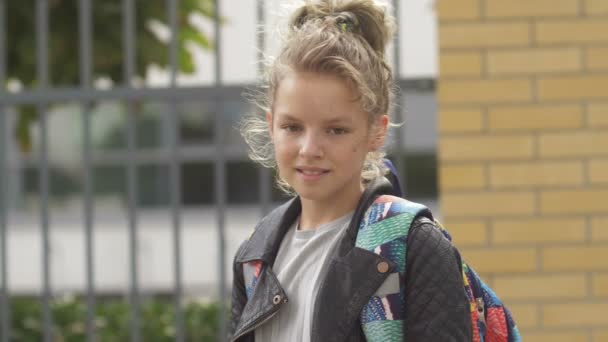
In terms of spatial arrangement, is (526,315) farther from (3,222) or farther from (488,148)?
(3,222)

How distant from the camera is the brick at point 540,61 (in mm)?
3572

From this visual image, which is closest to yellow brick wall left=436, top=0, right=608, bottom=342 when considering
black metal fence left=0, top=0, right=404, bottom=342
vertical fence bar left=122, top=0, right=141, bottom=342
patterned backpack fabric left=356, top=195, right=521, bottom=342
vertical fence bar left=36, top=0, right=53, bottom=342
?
black metal fence left=0, top=0, right=404, bottom=342

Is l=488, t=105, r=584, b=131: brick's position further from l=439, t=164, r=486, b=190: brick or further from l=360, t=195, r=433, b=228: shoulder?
l=360, t=195, r=433, b=228: shoulder

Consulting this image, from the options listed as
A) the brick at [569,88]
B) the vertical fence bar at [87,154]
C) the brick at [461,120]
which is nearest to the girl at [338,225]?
the brick at [461,120]

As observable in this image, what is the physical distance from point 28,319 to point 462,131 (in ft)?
9.33

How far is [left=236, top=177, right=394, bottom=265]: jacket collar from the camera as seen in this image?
6.02 ft

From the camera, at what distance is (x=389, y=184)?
1.91 meters

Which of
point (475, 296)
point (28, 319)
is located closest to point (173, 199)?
point (28, 319)

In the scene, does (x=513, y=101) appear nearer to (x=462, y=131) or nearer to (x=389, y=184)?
(x=462, y=131)

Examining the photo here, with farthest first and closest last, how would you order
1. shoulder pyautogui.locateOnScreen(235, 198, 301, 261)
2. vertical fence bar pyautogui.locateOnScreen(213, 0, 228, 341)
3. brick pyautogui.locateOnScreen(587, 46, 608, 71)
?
vertical fence bar pyautogui.locateOnScreen(213, 0, 228, 341), brick pyautogui.locateOnScreen(587, 46, 608, 71), shoulder pyautogui.locateOnScreen(235, 198, 301, 261)

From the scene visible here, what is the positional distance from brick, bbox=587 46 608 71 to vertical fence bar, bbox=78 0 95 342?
5.88ft

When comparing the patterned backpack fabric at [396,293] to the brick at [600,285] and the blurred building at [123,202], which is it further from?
the blurred building at [123,202]

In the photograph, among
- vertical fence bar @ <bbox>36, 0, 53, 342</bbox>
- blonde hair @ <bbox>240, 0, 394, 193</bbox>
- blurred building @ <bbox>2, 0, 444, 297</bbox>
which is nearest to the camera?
blonde hair @ <bbox>240, 0, 394, 193</bbox>

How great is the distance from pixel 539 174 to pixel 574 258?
306 mm
